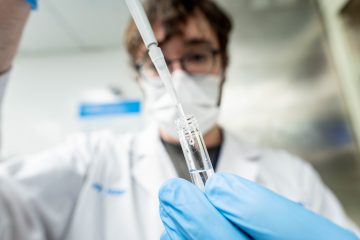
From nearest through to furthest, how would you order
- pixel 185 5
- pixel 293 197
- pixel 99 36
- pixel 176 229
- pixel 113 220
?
pixel 176 229 < pixel 113 220 < pixel 293 197 < pixel 185 5 < pixel 99 36

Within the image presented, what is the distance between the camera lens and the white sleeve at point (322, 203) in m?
0.85

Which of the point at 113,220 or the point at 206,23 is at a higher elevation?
the point at 206,23

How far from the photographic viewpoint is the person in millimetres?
652

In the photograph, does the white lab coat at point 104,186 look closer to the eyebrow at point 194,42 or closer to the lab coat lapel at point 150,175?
the lab coat lapel at point 150,175

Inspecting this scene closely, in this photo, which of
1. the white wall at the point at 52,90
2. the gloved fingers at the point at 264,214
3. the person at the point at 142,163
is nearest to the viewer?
the gloved fingers at the point at 264,214

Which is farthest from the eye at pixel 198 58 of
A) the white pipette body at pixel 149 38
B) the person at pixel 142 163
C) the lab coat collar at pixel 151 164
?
the white pipette body at pixel 149 38

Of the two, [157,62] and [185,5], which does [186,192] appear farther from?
[185,5]

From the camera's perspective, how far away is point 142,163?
0.83 metres

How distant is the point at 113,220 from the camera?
0.70 metres

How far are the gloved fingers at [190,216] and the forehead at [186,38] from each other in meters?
0.52

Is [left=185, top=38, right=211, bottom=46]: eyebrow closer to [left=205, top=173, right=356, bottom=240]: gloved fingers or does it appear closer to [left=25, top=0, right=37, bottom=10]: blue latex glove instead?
[left=25, top=0, right=37, bottom=10]: blue latex glove

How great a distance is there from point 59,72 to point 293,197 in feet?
5.48

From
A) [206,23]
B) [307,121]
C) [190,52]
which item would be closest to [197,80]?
[190,52]

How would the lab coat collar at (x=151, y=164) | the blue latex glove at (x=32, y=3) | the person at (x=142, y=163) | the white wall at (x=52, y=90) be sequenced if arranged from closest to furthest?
1. the blue latex glove at (x=32, y=3)
2. the person at (x=142, y=163)
3. the lab coat collar at (x=151, y=164)
4. the white wall at (x=52, y=90)
